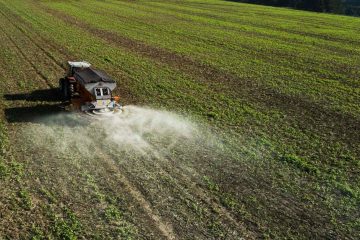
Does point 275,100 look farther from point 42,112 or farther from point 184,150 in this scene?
point 42,112

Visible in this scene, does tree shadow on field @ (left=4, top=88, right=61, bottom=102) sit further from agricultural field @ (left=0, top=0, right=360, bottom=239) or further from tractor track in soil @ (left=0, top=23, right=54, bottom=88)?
tractor track in soil @ (left=0, top=23, right=54, bottom=88)

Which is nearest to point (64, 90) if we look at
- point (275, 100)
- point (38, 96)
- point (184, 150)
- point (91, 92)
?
point (38, 96)

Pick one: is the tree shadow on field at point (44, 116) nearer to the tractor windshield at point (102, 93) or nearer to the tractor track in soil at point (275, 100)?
the tractor windshield at point (102, 93)

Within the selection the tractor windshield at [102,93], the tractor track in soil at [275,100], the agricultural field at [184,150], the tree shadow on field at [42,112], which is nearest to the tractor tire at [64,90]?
the tree shadow on field at [42,112]

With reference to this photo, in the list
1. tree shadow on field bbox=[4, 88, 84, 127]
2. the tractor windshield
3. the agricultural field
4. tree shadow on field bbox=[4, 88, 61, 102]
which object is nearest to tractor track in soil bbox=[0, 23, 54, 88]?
the agricultural field

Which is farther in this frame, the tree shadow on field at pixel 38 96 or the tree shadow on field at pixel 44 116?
the tree shadow on field at pixel 38 96

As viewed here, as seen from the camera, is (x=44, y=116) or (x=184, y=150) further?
(x=44, y=116)
